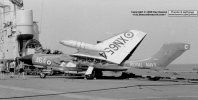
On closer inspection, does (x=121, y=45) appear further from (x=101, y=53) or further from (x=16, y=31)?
(x=16, y=31)

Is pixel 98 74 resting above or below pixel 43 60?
below

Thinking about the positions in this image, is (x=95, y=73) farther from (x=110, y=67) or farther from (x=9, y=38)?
(x=9, y=38)

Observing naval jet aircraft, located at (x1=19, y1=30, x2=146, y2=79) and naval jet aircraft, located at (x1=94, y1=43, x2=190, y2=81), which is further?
naval jet aircraft, located at (x1=19, y1=30, x2=146, y2=79)

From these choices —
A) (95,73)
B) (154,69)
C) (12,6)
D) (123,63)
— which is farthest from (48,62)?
(12,6)

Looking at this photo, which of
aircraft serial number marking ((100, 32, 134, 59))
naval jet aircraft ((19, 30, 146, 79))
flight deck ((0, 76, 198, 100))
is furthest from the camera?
aircraft serial number marking ((100, 32, 134, 59))

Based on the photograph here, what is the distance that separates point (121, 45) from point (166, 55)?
558cm

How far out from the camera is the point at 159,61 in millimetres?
35750

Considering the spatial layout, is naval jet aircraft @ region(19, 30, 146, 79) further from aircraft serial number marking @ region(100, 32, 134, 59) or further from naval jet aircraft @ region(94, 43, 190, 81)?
naval jet aircraft @ region(94, 43, 190, 81)

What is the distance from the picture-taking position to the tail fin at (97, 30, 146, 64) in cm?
3741

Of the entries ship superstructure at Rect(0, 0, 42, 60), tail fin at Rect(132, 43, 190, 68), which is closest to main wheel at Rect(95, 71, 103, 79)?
tail fin at Rect(132, 43, 190, 68)

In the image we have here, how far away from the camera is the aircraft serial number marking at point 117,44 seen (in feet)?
124

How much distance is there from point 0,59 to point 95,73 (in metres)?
28.3

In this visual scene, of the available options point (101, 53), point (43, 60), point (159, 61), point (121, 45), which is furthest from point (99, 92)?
point (43, 60)

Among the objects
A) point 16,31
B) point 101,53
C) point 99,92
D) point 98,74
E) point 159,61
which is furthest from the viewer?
point 16,31
